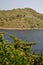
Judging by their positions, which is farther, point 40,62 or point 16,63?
point 40,62

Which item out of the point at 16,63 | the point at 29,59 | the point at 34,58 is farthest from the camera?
the point at 34,58

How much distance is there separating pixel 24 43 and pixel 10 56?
1.53 meters

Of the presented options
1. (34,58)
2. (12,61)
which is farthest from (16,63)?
(34,58)

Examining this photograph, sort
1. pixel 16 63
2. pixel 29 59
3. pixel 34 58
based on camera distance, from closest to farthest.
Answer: pixel 16 63 → pixel 29 59 → pixel 34 58

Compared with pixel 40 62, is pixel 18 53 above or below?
above

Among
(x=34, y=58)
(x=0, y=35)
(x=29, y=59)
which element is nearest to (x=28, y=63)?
(x=29, y=59)

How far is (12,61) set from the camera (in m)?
9.03

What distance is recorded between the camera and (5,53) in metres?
9.28

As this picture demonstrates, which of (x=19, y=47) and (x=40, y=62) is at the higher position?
(x=19, y=47)

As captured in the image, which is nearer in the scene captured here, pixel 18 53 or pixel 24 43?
pixel 18 53

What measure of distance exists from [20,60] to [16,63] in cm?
19

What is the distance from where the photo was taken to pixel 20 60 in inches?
357

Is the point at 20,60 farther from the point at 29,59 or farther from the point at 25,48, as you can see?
the point at 25,48

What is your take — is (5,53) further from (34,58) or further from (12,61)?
(34,58)
